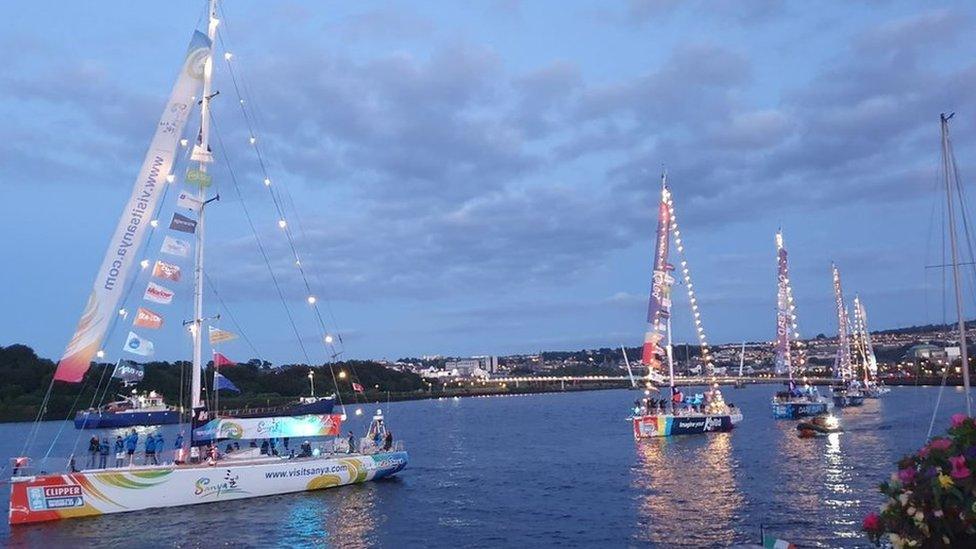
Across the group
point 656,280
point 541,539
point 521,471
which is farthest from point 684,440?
point 541,539

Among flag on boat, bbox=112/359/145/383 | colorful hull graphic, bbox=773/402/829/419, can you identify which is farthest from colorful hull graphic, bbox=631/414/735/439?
flag on boat, bbox=112/359/145/383

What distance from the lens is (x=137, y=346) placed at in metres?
30.9

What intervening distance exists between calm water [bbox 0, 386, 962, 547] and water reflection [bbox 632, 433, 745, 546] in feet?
0.22

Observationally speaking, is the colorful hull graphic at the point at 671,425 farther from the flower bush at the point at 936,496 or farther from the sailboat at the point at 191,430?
the flower bush at the point at 936,496

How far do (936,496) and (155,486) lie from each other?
29.2 metres

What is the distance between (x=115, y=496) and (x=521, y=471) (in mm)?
23014

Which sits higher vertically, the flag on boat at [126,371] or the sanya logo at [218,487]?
the flag on boat at [126,371]

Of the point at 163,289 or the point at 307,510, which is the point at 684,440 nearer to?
the point at 307,510

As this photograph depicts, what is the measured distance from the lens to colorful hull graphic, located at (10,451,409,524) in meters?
29.5

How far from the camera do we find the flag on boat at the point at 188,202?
111 feet


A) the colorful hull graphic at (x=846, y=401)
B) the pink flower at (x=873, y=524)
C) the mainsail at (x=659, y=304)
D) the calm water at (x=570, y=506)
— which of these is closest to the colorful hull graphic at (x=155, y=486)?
the calm water at (x=570, y=506)

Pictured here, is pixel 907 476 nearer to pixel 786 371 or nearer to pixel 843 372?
pixel 786 371

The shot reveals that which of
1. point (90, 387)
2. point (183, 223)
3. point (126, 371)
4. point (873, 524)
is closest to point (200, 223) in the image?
point (183, 223)

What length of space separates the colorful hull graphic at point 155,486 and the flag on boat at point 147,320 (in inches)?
218
